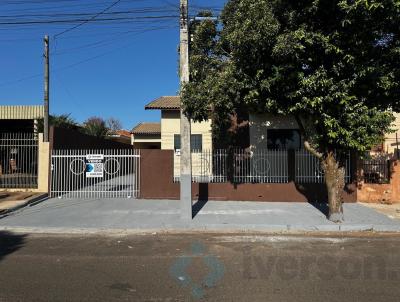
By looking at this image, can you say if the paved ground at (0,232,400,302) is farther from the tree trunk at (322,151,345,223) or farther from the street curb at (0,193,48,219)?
the street curb at (0,193,48,219)

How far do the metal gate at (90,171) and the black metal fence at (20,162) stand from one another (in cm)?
98

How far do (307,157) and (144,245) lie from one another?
28.3ft

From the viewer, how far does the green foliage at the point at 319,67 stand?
396 inches

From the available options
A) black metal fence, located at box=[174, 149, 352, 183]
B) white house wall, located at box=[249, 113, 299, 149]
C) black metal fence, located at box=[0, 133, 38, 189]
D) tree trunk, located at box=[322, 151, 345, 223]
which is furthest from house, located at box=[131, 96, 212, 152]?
tree trunk, located at box=[322, 151, 345, 223]

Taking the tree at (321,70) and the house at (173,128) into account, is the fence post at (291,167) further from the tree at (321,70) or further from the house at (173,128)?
the house at (173,128)

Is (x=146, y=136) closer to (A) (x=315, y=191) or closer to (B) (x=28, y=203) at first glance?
(B) (x=28, y=203)

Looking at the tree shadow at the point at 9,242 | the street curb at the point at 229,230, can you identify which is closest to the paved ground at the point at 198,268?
the tree shadow at the point at 9,242

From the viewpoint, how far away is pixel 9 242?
31.8 ft

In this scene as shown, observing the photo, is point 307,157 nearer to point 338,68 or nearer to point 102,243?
point 338,68

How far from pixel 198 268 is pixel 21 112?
22.9m

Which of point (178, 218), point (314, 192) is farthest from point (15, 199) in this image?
point (314, 192)

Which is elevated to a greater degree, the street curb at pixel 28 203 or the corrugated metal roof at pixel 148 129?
the corrugated metal roof at pixel 148 129

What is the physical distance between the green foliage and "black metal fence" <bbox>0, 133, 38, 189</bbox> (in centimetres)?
862

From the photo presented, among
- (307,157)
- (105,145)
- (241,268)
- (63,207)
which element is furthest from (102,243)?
(105,145)
